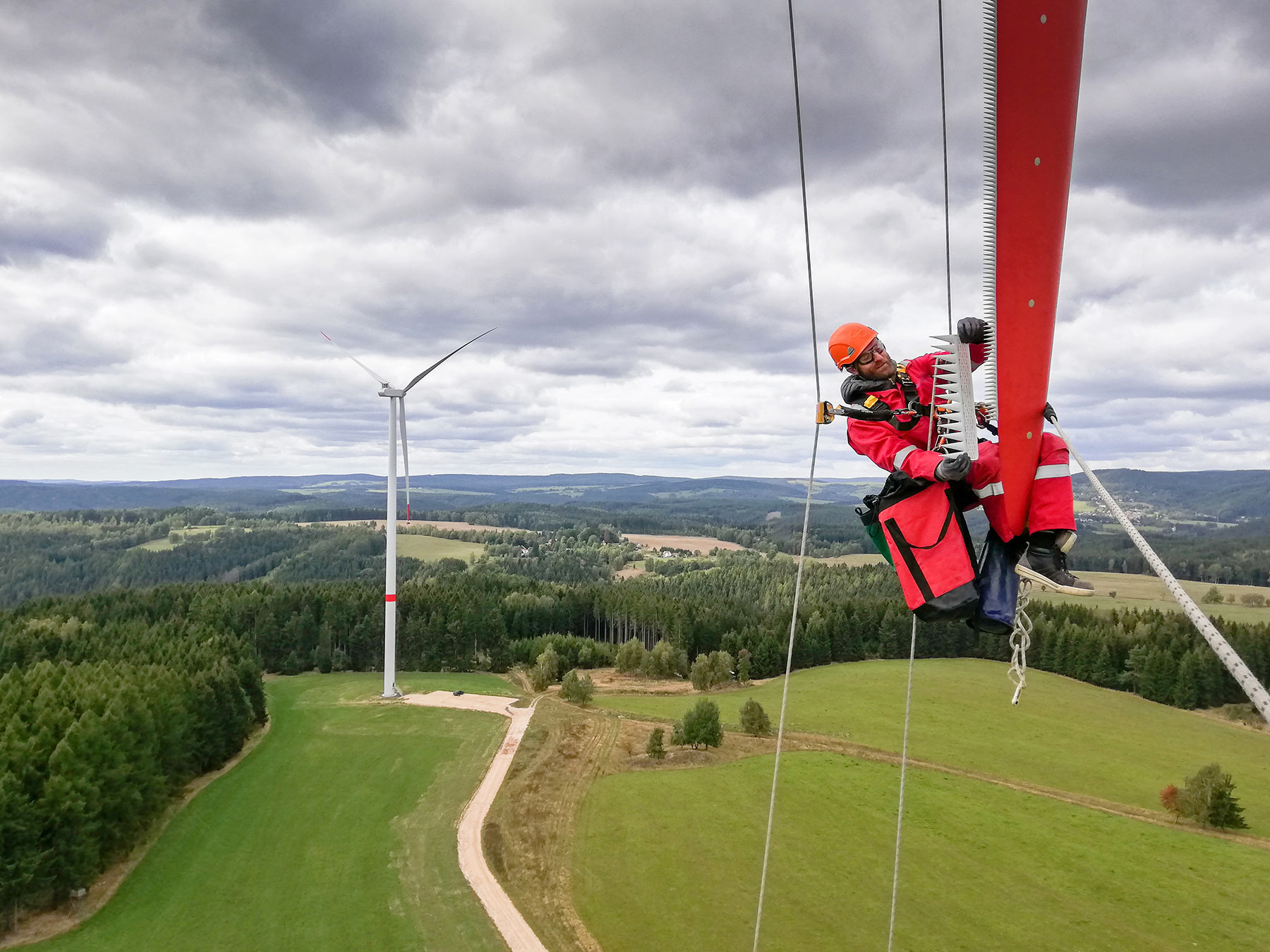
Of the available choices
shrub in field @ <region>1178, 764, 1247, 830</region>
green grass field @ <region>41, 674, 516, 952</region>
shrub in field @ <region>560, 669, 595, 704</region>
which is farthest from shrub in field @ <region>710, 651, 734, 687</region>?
shrub in field @ <region>1178, 764, 1247, 830</region>

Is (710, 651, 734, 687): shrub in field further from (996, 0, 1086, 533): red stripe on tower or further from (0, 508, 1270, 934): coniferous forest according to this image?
(996, 0, 1086, 533): red stripe on tower

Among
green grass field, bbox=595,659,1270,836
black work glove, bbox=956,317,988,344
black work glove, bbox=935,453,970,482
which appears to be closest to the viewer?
black work glove, bbox=956,317,988,344

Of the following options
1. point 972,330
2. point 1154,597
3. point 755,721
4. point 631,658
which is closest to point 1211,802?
point 755,721

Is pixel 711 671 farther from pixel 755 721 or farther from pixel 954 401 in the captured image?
pixel 954 401

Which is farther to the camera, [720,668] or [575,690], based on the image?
[720,668]

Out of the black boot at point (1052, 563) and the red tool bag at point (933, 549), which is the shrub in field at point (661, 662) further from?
the black boot at point (1052, 563)
